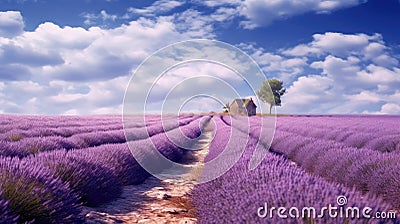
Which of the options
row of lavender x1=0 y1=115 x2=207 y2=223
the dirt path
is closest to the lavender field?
A: row of lavender x1=0 y1=115 x2=207 y2=223

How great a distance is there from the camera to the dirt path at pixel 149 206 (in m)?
3.62

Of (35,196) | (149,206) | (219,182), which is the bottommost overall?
(149,206)

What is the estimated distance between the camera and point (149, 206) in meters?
4.25

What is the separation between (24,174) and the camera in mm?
2645

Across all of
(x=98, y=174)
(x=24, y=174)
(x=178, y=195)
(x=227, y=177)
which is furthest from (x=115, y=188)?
(x=24, y=174)

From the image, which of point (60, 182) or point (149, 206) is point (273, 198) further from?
point (149, 206)

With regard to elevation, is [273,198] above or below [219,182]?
above

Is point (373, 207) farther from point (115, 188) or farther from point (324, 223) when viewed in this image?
point (115, 188)

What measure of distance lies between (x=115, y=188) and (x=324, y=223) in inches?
122

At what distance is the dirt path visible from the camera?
3.62 meters

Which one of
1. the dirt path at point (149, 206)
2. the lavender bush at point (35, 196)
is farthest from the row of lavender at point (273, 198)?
the lavender bush at point (35, 196)

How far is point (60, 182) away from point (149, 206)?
157cm

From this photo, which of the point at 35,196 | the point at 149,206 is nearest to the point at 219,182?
the point at 149,206

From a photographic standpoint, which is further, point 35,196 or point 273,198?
point 35,196
